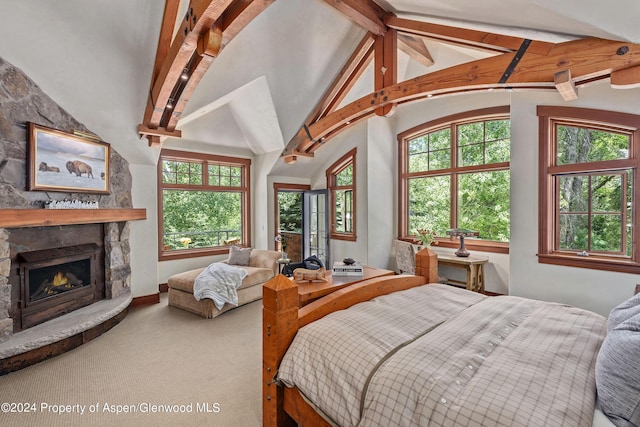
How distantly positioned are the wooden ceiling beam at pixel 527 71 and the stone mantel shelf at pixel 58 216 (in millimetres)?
3557

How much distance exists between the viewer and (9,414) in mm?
2084

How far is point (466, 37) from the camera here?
3.06m

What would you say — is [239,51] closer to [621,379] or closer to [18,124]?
[18,124]

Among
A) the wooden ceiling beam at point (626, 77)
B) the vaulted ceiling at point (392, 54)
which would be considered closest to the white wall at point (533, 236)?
the vaulted ceiling at point (392, 54)

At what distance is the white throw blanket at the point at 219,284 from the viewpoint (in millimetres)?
3859

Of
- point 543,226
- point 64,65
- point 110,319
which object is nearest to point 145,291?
point 110,319

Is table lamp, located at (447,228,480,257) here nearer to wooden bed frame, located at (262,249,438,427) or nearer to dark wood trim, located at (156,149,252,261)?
wooden bed frame, located at (262,249,438,427)

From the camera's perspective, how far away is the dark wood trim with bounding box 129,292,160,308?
428 centimetres

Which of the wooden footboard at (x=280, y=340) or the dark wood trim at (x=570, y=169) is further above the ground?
the dark wood trim at (x=570, y=169)

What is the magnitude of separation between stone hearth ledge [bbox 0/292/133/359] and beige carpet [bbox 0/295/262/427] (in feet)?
0.64

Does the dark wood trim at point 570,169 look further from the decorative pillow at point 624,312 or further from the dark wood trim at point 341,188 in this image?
the dark wood trim at point 341,188

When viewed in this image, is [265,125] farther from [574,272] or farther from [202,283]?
[574,272]

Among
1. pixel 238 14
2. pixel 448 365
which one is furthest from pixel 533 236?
pixel 238 14

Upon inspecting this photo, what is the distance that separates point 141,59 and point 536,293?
5611 millimetres
